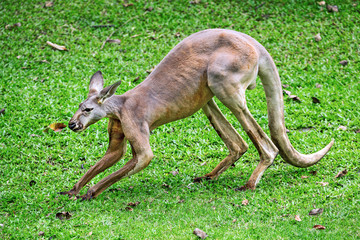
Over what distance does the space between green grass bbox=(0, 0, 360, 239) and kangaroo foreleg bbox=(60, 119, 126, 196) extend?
0.25 m

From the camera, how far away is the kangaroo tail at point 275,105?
249 inches

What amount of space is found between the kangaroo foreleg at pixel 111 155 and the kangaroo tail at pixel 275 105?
1.90 m

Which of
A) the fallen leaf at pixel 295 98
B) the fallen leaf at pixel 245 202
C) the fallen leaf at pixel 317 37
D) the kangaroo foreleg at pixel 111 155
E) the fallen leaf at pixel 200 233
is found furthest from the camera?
the fallen leaf at pixel 317 37

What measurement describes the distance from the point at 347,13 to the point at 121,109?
6.93m

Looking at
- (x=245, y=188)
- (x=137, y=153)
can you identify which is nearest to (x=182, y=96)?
(x=137, y=153)

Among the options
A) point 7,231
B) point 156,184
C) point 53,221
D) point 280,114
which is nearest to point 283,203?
point 280,114

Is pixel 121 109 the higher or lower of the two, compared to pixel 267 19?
higher

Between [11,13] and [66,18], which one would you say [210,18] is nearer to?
[66,18]

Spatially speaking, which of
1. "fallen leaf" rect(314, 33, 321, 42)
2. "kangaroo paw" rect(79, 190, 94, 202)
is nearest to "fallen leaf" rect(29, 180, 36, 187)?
"kangaroo paw" rect(79, 190, 94, 202)

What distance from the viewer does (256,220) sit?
18.8ft

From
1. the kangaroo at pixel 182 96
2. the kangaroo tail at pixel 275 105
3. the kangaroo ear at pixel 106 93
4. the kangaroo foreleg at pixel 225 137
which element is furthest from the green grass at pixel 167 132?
the kangaroo ear at pixel 106 93

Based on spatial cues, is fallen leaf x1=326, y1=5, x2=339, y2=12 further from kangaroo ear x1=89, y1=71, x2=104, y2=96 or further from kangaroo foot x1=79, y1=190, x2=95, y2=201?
kangaroo foot x1=79, y1=190, x2=95, y2=201

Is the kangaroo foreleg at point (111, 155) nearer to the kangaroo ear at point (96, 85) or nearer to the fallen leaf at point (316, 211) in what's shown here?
the kangaroo ear at point (96, 85)

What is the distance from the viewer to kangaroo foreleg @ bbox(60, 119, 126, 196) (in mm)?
6242
